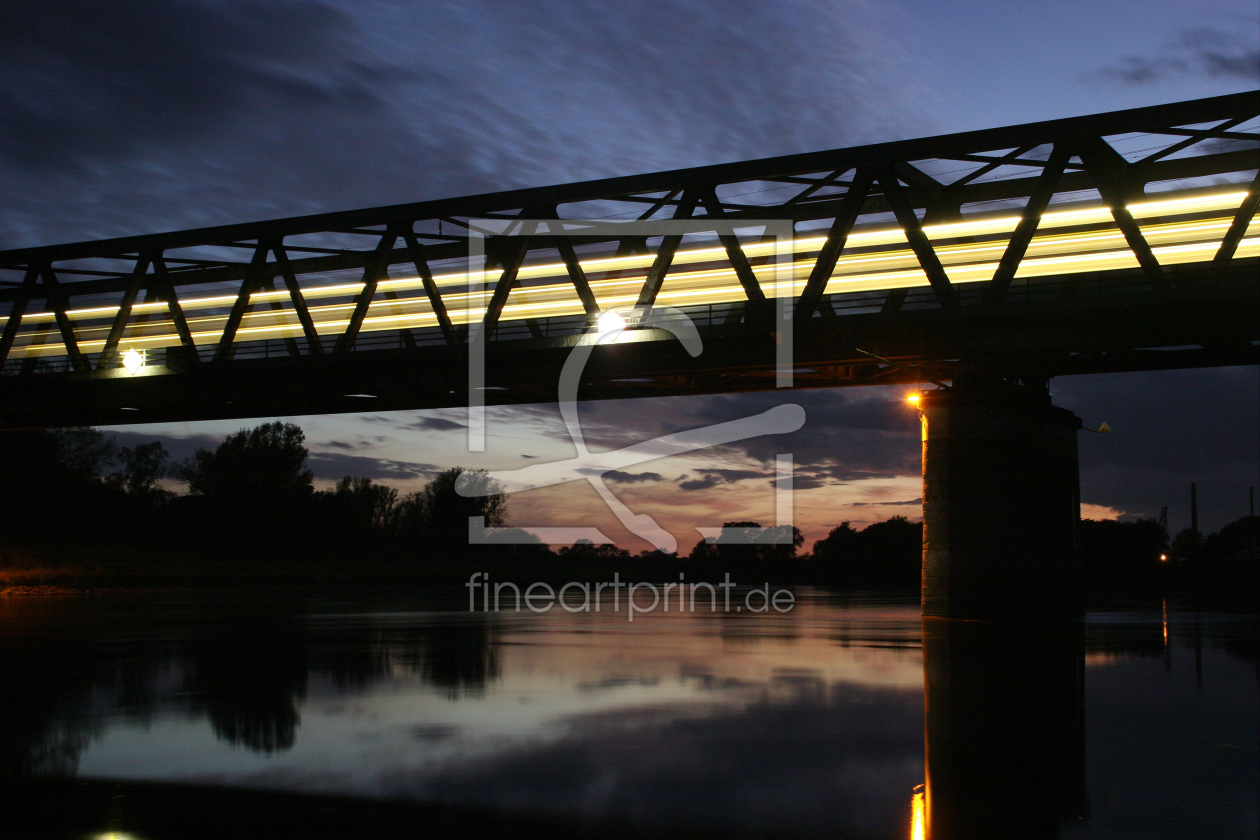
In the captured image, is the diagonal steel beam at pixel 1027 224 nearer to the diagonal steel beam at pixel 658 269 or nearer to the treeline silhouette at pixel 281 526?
the diagonal steel beam at pixel 658 269

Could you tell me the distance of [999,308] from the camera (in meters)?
26.8

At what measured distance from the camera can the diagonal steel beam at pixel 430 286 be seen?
3306cm

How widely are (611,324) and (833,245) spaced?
6.73 metres

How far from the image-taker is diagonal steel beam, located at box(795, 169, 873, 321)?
28.3m

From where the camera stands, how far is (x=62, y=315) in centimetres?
3938

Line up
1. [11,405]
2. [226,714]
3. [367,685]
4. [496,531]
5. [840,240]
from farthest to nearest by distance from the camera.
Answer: [496,531]
[11,405]
[840,240]
[367,685]
[226,714]

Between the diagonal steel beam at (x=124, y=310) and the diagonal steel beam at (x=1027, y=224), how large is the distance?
29608mm

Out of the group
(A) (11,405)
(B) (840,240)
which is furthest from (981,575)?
(A) (11,405)

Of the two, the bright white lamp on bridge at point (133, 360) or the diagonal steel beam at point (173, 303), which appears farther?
the bright white lamp on bridge at point (133, 360)

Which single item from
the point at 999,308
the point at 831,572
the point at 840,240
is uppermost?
Result: the point at 840,240

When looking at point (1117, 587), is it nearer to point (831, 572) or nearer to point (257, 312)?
point (831, 572)

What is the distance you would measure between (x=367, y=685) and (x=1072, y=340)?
20013 mm

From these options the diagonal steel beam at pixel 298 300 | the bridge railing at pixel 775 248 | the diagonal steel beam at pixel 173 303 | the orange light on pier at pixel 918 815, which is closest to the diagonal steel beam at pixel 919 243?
the bridge railing at pixel 775 248

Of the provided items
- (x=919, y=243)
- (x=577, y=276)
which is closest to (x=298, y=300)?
(x=577, y=276)
